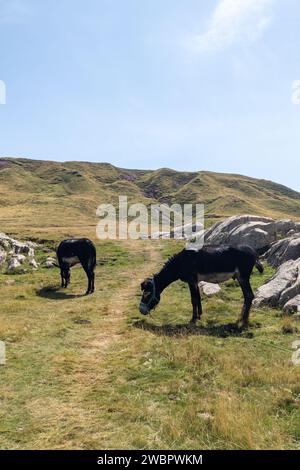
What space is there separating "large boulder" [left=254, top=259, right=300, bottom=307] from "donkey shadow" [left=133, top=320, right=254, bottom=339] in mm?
2859

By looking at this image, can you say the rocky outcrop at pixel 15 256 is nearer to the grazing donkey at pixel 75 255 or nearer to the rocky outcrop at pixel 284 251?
the grazing donkey at pixel 75 255

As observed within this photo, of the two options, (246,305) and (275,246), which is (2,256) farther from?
(246,305)

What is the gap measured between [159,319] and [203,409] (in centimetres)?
812

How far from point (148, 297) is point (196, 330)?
9.19 feet

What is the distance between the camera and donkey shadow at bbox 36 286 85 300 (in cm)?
2083

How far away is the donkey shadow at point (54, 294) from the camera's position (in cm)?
2083

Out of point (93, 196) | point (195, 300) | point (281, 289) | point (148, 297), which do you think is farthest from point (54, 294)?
point (93, 196)

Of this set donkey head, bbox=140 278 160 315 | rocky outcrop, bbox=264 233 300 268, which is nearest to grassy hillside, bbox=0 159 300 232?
rocky outcrop, bbox=264 233 300 268

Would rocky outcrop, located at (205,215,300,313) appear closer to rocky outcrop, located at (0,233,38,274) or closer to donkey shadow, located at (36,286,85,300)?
donkey shadow, located at (36,286,85,300)

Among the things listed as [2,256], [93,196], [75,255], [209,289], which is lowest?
[209,289]

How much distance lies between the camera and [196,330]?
14.1 meters

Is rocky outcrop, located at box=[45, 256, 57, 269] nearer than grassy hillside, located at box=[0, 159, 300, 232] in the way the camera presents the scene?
Yes
